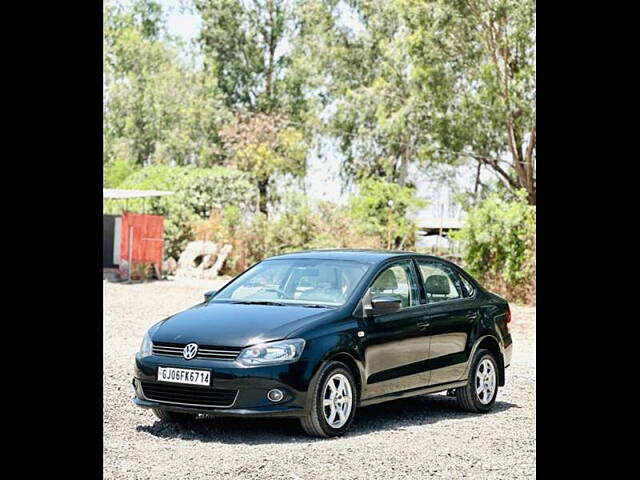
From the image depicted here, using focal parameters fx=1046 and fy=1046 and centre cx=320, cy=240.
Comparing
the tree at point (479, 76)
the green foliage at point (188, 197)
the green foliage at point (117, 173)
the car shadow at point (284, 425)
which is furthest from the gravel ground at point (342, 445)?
the green foliage at point (117, 173)

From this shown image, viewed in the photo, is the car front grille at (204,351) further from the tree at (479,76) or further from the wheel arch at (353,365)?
the tree at (479,76)

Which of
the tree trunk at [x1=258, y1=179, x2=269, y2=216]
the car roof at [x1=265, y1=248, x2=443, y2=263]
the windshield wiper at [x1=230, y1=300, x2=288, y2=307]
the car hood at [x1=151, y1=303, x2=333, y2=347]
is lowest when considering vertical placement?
the car hood at [x1=151, y1=303, x2=333, y2=347]

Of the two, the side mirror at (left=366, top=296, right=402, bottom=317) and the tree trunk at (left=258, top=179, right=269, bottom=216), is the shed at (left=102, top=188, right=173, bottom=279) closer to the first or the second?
the tree trunk at (left=258, top=179, right=269, bottom=216)

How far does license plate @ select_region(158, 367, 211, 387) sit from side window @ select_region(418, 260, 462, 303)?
8.34ft

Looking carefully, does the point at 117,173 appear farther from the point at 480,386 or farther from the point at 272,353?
the point at 272,353

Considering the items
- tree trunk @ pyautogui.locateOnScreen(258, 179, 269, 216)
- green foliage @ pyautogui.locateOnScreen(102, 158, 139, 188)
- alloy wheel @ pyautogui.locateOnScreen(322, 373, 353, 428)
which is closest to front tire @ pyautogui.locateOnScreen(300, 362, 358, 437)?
alloy wheel @ pyautogui.locateOnScreen(322, 373, 353, 428)

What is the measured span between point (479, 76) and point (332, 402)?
86.7ft

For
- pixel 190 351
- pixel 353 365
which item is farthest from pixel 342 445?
pixel 190 351

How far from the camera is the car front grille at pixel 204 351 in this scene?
27.9ft

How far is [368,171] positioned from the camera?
44.4 meters

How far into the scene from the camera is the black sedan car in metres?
8.45

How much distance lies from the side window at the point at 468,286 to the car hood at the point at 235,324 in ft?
7.01
